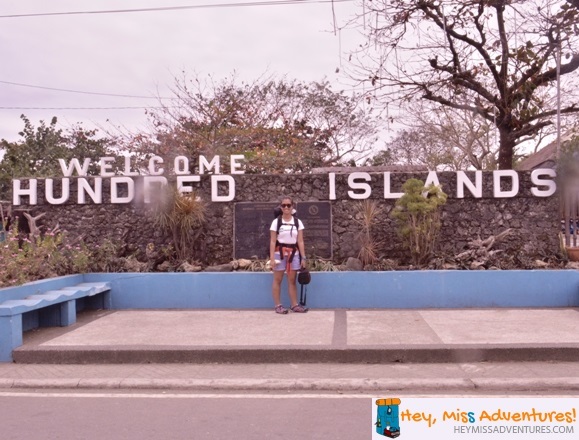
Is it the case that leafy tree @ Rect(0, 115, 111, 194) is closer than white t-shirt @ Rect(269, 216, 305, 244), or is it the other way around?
white t-shirt @ Rect(269, 216, 305, 244)

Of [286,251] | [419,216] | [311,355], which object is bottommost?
[311,355]

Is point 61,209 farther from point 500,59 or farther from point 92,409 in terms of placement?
point 500,59

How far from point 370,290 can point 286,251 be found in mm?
1559

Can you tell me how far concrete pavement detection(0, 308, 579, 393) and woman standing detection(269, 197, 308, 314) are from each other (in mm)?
625

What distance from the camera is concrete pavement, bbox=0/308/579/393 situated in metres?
6.40

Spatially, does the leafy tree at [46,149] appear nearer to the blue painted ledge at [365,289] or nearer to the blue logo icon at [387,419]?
the blue painted ledge at [365,289]

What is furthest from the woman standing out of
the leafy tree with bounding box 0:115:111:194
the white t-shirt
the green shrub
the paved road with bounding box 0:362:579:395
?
the leafy tree with bounding box 0:115:111:194

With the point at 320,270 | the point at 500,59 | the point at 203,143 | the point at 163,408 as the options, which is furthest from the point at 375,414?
the point at 203,143

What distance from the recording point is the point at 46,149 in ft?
97.1

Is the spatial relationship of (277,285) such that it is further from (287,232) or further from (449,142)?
(449,142)

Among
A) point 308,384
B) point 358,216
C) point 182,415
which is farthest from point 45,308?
point 358,216

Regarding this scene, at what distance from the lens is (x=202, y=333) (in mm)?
8273

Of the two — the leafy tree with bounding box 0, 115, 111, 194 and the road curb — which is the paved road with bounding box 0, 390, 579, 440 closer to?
the road curb

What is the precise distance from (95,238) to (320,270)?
507 centimetres
